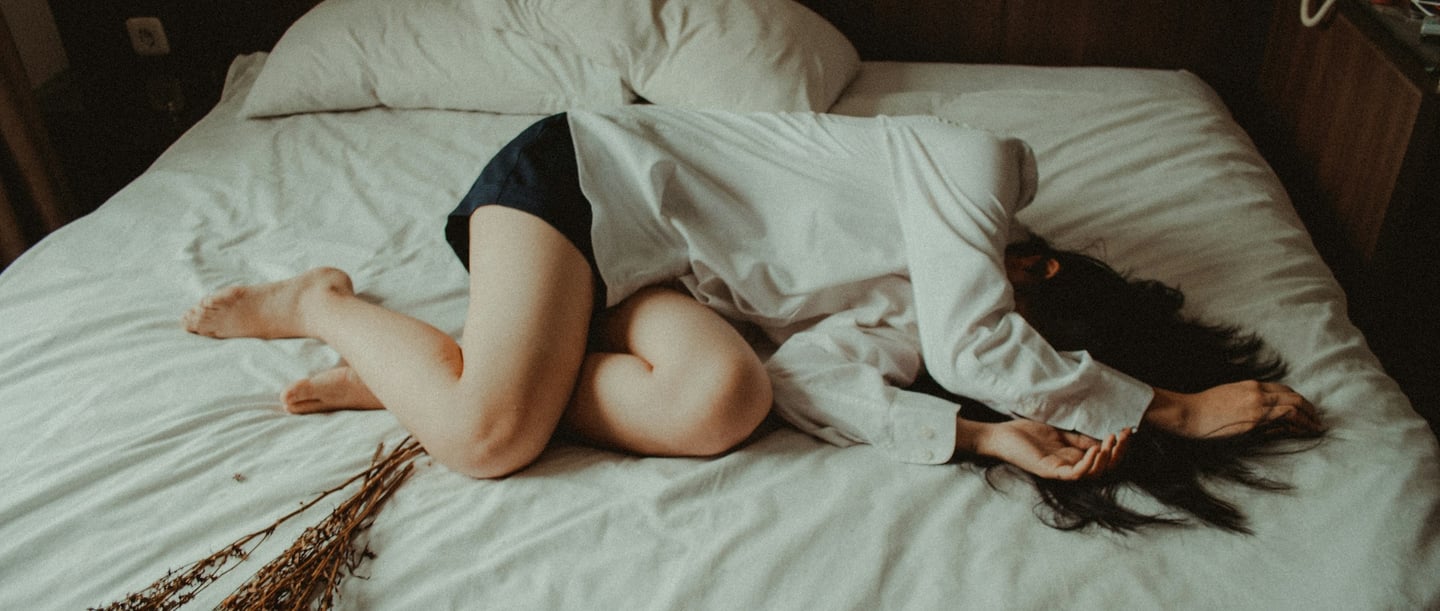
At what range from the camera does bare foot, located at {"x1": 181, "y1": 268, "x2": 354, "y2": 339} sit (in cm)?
128

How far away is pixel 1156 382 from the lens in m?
1.17

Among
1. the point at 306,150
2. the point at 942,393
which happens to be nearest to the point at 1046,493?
the point at 942,393

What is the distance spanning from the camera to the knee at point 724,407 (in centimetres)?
102

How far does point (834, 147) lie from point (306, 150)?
1.09 m

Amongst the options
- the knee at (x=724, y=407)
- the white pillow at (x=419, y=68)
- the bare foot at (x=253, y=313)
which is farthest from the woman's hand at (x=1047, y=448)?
the white pillow at (x=419, y=68)

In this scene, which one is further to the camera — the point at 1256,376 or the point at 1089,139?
the point at 1089,139

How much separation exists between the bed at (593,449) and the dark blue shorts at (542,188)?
189 millimetres

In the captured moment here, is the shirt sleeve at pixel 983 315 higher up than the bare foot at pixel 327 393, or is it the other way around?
the shirt sleeve at pixel 983 315

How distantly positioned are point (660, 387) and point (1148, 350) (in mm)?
590

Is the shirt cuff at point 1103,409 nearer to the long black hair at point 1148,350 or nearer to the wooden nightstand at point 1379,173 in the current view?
the long black hair at point 1148,350

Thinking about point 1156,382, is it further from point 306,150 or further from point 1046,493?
point 306,150

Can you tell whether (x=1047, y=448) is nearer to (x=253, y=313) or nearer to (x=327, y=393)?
(x=327, y=393)

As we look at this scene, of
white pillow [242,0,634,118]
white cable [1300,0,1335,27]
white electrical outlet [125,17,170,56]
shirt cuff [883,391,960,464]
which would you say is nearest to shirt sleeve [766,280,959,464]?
shirt cuff [883,391,960,464]

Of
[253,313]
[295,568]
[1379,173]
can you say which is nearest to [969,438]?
[295,568]
